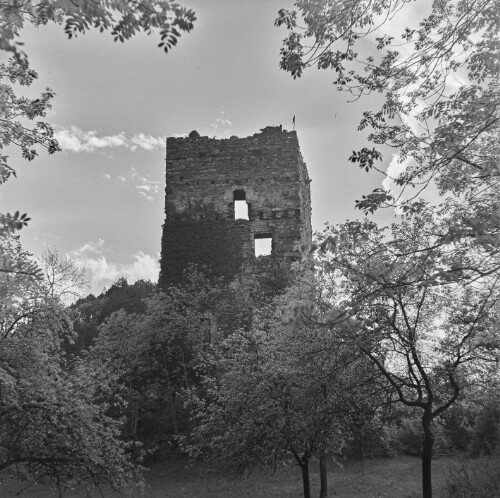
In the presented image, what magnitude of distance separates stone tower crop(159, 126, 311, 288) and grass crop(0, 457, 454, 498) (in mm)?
8934

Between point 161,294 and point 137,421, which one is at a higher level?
point 161,294

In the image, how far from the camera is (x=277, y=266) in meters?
27.5

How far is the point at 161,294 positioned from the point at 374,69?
20.4 metres

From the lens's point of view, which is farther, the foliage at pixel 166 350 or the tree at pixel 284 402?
the foliage at pixel 166 350

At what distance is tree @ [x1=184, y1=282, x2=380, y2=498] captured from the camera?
13312 millimetres

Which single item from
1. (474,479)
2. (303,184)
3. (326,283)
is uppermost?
(303,184)

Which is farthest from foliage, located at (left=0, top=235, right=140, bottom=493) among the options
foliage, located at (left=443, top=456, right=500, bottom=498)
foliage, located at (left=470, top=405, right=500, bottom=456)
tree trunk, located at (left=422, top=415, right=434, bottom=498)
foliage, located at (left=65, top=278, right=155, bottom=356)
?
foliage, located at (left=65, top=278, right=155, bottom=356)

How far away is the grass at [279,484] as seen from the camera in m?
19.2

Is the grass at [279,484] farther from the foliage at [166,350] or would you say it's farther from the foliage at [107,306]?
the foliage at [107,306]

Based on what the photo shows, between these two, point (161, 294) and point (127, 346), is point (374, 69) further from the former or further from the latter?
point (127, 346)

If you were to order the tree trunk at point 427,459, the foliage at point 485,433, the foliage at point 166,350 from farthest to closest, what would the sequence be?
the foliage at point 166,350
the foliage at point 485,433
the tree trunk at point 427,459

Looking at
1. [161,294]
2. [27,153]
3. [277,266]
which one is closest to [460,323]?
[27,153]

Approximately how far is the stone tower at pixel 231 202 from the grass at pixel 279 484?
29.3ft

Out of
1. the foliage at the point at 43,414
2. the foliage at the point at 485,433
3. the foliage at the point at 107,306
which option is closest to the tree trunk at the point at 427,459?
the foliage at the point at 43,414
